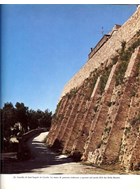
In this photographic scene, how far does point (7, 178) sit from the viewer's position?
30.4ft

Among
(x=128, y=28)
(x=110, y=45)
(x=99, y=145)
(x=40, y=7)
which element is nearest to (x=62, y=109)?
(x=110, y=45)

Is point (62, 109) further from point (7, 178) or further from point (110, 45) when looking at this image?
point (7, 178)

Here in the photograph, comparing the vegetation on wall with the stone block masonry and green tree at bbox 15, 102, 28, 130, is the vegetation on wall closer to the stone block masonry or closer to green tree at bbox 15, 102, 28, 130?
the stone block masonry

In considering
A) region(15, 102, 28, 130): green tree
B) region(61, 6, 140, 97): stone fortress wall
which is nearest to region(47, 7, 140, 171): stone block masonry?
region(61, 6, 140, 97): stone fortress wall

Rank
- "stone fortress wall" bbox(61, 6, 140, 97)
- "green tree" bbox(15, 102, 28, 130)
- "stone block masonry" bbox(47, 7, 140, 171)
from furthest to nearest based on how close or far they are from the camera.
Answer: "stone fortress wall" bbox(61, 6, 140, 97) < "green tree" bbox(15, 102, 28, 130) < "stone block masonry" bbox(47, 7, 140, 171)

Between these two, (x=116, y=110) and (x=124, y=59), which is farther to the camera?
(x=124, y=59)

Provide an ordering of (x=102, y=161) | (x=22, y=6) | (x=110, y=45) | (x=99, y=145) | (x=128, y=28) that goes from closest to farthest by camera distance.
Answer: (x=22, y=6) → (x=102, y=161) → (x=99, y=145) → (x=128, y=28) → (x=110, y=45)

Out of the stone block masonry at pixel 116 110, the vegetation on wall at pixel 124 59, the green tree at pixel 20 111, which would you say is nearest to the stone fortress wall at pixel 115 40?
the stone block masonry at pixel 116 110

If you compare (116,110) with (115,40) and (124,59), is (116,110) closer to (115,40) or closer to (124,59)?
(124,59)

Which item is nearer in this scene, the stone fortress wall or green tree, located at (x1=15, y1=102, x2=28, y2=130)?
green tree, located at (x1=15, y1=102, x2=28, y2=130)

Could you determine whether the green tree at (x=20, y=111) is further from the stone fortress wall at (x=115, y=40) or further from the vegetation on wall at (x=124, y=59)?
the stone fortress wall at (x=115, y=40)

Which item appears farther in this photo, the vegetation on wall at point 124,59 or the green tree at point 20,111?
the vegetation on wall at point 124,59

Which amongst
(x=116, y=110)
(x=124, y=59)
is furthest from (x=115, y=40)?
(x=116, y=110)

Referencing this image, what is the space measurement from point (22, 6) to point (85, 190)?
16.5ft
